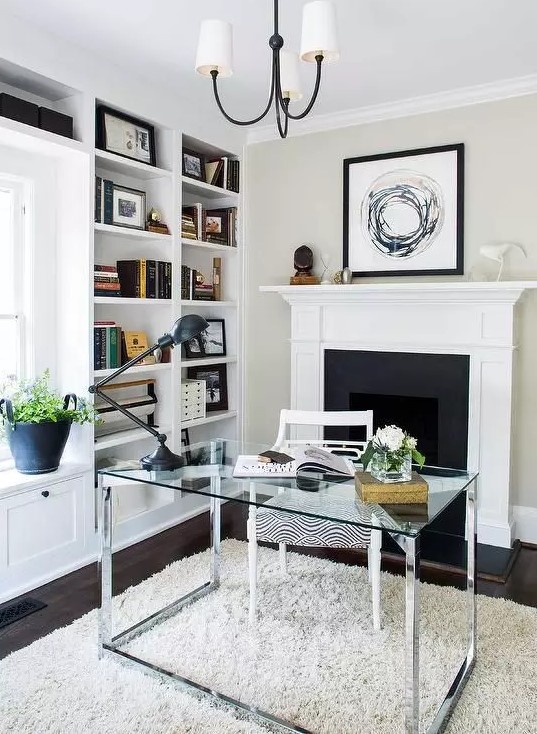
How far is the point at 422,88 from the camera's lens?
3422 millimetres

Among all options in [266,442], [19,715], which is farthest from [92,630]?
[266,442]

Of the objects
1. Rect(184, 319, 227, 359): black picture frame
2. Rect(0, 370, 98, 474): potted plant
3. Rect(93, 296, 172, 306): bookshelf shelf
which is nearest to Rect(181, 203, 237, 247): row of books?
Rect(93, 296, 172, 306): bookshelf shelf

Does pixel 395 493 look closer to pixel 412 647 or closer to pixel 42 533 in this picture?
pixel 412 647

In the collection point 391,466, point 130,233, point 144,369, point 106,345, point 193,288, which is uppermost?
point 130,233

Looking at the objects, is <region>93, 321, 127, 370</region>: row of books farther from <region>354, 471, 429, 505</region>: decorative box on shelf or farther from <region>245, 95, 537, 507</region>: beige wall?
<region>354, 471, 429, 505</region>: decorative box on shelf

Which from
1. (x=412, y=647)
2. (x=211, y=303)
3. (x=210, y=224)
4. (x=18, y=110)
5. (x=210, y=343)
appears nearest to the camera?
(x=412, y=647)

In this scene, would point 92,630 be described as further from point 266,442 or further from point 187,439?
point 266,442

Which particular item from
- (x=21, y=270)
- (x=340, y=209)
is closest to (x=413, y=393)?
(x=340, y=209)

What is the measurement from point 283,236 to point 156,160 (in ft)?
3.17

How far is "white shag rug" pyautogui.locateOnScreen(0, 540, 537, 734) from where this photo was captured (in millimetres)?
1912

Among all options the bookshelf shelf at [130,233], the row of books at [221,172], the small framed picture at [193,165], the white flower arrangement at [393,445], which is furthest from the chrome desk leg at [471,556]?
the row of books at [221,172]

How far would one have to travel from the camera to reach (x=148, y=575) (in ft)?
9.91

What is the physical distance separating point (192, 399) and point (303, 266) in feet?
3.60

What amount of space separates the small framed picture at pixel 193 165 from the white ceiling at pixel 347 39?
436 millimetres
